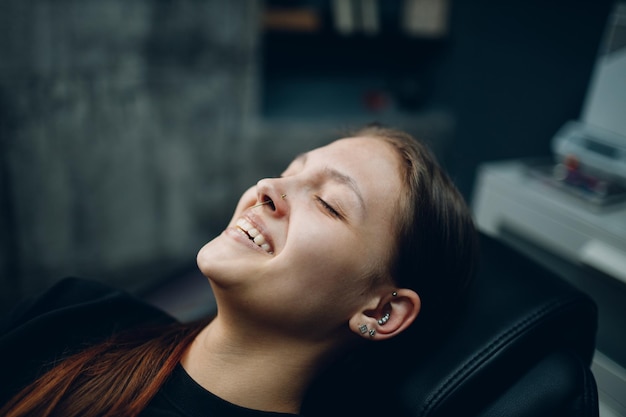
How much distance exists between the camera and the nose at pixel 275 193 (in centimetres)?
92

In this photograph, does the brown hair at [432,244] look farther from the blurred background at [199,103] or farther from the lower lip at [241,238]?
the blurred background at [199,103]

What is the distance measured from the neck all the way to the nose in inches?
9.2

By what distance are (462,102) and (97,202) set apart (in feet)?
6.74

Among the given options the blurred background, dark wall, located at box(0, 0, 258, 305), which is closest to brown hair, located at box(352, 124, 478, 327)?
the blurred background

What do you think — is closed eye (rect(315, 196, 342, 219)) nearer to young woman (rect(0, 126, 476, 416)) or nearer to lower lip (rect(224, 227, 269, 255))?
young woman (rect(0, 126, 476, 416))

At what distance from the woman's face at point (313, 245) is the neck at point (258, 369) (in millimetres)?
54

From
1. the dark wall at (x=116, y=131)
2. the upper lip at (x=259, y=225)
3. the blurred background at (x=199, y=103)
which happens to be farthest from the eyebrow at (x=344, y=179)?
the dark wall at (x=116, y=131)

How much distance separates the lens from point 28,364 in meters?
0.95

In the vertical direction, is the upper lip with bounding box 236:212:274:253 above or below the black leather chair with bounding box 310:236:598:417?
above

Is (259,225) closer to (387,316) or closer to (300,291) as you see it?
(300,291)

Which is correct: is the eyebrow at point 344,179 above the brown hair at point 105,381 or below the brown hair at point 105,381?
above

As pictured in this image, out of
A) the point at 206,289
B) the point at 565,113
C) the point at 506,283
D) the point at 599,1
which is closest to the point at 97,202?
the point at 206,289

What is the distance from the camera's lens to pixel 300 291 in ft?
2.79

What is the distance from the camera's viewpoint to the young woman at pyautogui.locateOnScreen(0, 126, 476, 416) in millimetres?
860
